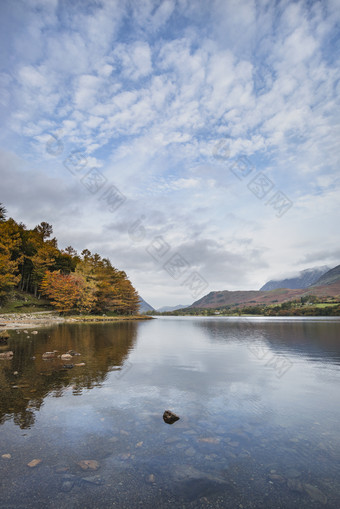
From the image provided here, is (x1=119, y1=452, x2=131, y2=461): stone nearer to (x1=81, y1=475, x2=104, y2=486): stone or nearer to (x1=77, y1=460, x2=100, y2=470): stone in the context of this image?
(x1=77, y1=460, x2=100, y2=470): stone

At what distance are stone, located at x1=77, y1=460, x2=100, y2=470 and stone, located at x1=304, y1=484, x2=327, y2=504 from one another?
16.5 feet

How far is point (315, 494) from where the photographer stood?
5773 mm

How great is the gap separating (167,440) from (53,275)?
79381 mm

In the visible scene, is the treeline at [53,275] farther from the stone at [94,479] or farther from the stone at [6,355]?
the stone at [94,479]

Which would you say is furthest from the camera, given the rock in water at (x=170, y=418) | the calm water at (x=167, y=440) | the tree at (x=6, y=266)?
the tree at (x=6, y=266)

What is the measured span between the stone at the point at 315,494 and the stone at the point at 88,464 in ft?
16.5

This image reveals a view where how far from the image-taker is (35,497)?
5.42 metres

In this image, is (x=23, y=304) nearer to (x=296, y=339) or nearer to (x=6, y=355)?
(x=6, y=355)

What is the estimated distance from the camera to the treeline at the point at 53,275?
2816 inches

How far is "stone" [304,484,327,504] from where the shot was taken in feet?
18.3

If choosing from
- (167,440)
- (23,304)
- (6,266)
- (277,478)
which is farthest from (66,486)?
(23,304)

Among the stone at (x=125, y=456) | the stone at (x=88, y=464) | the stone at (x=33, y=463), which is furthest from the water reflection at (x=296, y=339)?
the stone at (x=33, y=463)

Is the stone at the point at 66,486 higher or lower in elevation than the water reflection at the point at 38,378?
lower

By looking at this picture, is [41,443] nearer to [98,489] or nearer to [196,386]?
[98,489]
